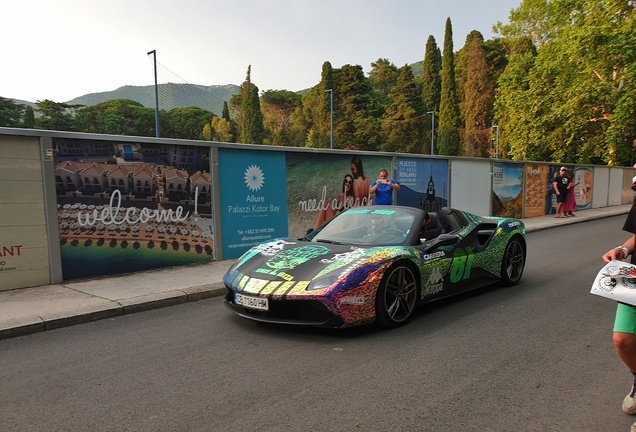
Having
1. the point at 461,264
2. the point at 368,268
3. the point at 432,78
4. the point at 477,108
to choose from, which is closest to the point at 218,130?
the point at 432,78

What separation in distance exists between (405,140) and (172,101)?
3741 cm

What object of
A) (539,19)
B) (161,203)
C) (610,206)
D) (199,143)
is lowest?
(610,206)

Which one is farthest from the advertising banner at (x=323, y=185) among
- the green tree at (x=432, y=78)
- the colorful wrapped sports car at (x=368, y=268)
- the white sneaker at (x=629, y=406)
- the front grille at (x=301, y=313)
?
the green tree at (x=432, y=78)

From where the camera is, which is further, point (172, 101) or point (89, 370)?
point (172, 101)

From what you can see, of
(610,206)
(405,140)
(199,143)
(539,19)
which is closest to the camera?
(199,143)

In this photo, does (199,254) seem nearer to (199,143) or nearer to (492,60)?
(199,143)

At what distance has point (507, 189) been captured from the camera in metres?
17.0

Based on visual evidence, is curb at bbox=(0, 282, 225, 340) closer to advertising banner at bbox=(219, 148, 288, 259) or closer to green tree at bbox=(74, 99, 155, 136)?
advertising banner at bbox=(219, 148, 288, 259)

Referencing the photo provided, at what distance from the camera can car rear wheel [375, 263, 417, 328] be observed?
4.49m

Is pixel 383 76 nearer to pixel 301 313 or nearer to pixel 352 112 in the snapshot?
pixel 352 112

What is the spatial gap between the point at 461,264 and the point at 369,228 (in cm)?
126

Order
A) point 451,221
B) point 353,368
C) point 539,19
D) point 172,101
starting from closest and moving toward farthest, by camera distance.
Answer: point 353,368 → point 451,221 → point 172,101 → point 539,19

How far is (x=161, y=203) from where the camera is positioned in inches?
302

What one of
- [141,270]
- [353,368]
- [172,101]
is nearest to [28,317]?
[141,270]
